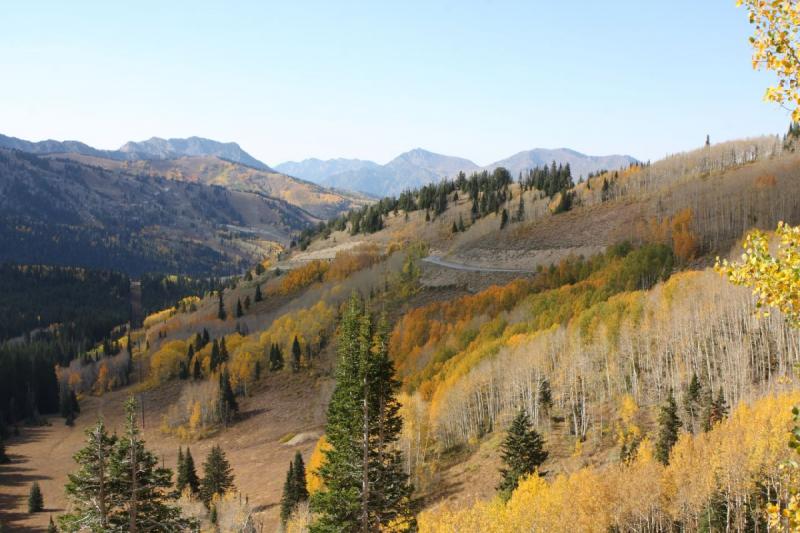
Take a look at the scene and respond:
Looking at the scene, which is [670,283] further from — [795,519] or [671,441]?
[795,519]

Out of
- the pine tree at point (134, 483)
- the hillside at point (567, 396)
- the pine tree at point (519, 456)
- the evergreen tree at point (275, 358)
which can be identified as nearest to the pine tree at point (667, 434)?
the hillside at point (567, 396)

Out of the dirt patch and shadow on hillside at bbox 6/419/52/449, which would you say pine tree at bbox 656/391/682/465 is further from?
shadow on hillside at bbox 6/419/52/449

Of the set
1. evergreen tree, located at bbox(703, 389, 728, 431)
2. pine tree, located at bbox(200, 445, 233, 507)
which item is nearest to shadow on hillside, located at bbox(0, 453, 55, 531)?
pine tree, located at bbox(200, 445, 233, 507)

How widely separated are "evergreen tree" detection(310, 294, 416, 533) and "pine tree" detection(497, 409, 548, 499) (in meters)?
33.8

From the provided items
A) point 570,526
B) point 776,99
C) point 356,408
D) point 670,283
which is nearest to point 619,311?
point 670,283

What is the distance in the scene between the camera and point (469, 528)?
50.6 m

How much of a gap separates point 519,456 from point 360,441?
37.9 m

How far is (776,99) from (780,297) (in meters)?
3.04

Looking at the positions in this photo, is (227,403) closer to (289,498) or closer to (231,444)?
(231,444)

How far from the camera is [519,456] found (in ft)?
224

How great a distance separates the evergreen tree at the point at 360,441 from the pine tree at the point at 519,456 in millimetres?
33835

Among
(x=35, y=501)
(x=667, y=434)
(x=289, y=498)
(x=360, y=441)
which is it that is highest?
(x=360, y=441)

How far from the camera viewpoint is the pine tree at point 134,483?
94.6 ft

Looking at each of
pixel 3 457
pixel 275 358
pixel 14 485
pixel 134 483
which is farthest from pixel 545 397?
pixel 3 457
